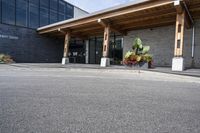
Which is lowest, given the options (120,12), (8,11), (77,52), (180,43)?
(77,52)

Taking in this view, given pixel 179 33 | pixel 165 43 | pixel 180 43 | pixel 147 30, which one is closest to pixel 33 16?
pixel 147 30

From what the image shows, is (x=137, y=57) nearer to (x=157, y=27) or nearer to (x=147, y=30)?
(x=157, y=27)

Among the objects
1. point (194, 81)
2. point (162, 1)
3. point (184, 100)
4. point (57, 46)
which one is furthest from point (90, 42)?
point (184, 100)

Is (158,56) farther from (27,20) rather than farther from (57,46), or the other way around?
(27,20)

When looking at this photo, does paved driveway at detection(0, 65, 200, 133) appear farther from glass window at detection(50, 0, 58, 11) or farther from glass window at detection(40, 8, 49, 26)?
glass window at detection(50, 0, 58, 11)

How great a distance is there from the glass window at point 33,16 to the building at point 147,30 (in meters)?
1.85

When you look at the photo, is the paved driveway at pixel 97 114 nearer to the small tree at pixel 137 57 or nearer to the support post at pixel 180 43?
the support post at pixel 180 43

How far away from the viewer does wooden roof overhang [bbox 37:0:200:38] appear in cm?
1502

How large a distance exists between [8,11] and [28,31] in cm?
333

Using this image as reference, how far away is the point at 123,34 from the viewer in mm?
24422

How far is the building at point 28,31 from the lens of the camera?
Result: 26188mm

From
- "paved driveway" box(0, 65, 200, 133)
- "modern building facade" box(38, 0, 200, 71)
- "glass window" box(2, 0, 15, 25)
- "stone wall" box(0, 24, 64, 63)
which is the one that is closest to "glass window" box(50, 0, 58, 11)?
"stone wall" box(0, 24, 64, 63)

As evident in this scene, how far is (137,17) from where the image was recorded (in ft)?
60.2

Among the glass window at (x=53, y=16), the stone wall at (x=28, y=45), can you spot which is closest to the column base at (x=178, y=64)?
the stone wall at (x=28, y=45)
